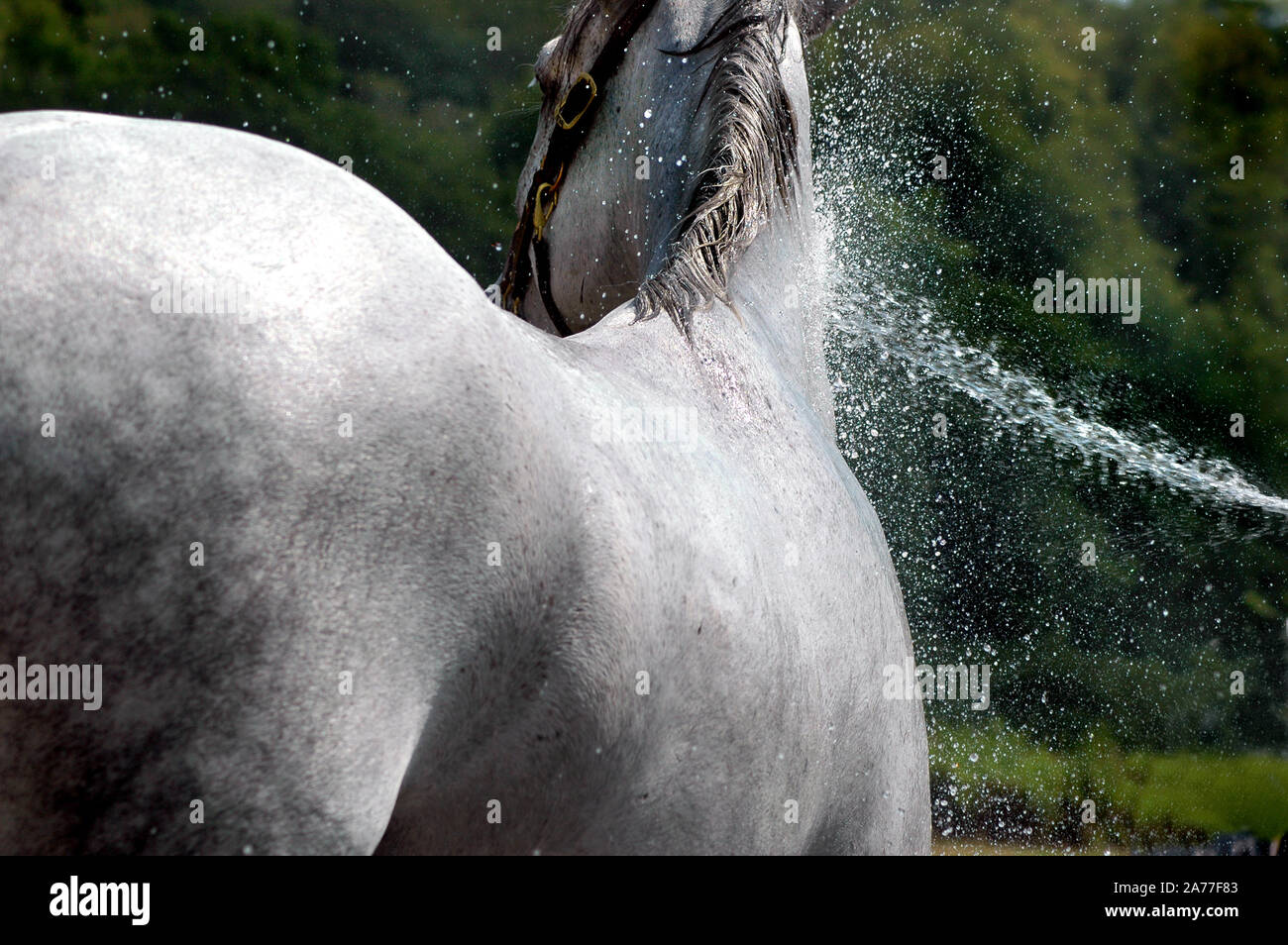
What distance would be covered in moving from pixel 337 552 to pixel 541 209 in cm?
170

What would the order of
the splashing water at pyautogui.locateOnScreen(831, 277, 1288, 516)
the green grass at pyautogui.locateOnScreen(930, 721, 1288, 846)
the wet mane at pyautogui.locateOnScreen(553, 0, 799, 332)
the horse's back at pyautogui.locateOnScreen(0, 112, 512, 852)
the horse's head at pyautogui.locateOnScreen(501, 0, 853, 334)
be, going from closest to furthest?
the horse's back at pyautogui.locateOnScreen(0, 112, 512, 852)
the wet mane at pyautogui.locateOnScreen(553, 0, 799, 332)
the horse's head at pyautogui.locateOnScreen(501, 0, 853, 334)
the splashing water at pyautogui.locateOnScreen(831, 277, 1288, 516)
the green grass at pyautogui.locateOnScreen(930, 721, 1288, 846)

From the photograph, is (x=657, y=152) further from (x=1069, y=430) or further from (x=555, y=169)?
(x=1069, y=430)

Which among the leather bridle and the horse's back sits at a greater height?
the leather bridle

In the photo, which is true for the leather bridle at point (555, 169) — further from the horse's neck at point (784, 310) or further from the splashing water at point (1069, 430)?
the splashing water at point (1069, 430)

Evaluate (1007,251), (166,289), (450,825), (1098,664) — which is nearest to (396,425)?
(166,289)

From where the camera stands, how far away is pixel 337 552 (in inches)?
41.8

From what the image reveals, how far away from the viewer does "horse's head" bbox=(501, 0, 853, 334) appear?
215cm

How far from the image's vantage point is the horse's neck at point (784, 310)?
2059mm

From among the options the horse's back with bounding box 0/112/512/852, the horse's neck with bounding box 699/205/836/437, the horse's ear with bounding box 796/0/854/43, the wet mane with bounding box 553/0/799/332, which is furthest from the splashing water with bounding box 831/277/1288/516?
the horse's back with bounding box 0/112/512/852

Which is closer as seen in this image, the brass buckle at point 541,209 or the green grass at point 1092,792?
the brass buckle at point 541,209

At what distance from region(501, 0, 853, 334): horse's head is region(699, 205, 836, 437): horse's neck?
0.06 meters

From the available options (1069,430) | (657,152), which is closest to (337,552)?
(657,152)

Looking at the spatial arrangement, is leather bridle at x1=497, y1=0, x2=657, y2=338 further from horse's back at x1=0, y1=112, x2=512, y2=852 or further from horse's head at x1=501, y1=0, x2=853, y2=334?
horse's back at x1=0, y1=112, x2=512, y2=852

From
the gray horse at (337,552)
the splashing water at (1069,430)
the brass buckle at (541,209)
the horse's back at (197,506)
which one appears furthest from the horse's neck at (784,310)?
the splashing water at (1069,430)
